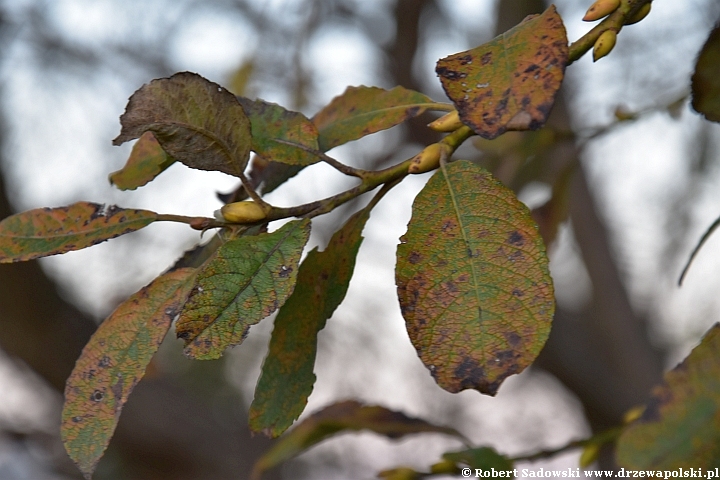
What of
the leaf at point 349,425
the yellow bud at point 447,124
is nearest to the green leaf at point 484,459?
the leaf at point 349,425

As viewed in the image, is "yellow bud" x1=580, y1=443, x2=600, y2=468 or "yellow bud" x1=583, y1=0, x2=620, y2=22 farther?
"yellow bud" x1=580, y1=443, x2=600, y2=468

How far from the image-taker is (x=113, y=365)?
0.45 metres

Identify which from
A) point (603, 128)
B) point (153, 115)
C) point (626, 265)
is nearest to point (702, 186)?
point (626, 265)

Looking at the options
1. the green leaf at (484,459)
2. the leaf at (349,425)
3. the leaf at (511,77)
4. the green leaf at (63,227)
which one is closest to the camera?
the leaf at (511,77)

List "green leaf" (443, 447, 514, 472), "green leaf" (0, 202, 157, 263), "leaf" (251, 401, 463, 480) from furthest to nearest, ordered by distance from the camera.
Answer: "leaf" (251, 401, 463, 480) < "green leaf" (443, 447, 514, 472) < "green leaf" (0, 202, 157, 263)

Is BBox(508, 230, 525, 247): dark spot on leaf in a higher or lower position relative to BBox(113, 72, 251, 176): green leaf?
lower

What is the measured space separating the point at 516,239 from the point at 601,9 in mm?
166

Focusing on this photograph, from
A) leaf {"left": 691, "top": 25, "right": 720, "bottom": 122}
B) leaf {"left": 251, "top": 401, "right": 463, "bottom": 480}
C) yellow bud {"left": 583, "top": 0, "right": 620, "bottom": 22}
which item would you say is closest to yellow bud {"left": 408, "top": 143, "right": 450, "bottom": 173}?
yellow bud {"left": 583, "top": 0, "right": 620, "bottom": 22}

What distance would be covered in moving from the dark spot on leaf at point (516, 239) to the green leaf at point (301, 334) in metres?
0.12

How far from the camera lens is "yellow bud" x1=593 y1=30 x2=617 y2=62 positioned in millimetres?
438

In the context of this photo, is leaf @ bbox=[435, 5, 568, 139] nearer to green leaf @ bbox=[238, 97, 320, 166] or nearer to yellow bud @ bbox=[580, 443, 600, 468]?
green leaf @ bbox=[238, 97, 320, 166]

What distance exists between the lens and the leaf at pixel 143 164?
563 millimetres

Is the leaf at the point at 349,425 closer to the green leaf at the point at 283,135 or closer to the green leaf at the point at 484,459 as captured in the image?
the green leaf at the point at 484,459

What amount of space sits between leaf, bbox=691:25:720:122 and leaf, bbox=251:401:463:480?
0.46 m
